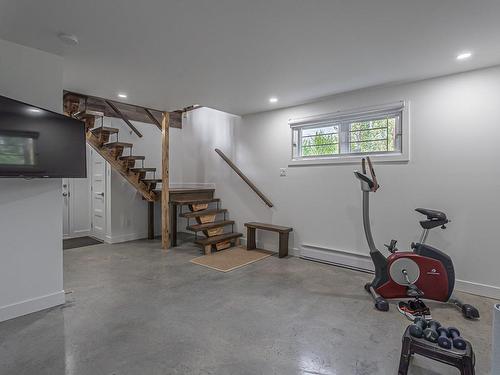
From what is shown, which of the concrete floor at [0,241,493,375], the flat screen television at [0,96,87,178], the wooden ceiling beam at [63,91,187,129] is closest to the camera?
the concrete floor at [0,241,493,375]

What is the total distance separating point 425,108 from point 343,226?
171 centimetres

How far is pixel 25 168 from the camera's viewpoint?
214 cm

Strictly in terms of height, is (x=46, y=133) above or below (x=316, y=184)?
above

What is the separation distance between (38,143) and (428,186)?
12.6ft

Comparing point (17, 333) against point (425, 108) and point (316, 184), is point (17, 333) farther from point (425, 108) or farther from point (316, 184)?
point (425, 108)

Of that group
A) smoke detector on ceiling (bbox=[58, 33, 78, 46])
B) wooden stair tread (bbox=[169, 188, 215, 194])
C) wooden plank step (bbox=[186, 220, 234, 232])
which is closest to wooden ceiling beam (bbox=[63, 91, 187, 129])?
wooden stair tread (bbox=[169, 188, 215, 194])

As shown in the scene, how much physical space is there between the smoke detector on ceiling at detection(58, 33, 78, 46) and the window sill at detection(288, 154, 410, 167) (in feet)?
9.81

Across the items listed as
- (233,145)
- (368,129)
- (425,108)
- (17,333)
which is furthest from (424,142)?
(17,333)

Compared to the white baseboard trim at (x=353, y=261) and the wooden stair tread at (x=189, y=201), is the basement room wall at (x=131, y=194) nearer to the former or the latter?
the wooden stair tread at (x=189, y=201)

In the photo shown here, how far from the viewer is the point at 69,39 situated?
220 cm

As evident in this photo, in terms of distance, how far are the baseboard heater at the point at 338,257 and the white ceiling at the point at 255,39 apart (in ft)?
7.15

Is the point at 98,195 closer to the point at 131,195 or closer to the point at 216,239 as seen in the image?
the point at 131,195

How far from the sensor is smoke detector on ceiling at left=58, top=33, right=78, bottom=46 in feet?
Result: 7.08

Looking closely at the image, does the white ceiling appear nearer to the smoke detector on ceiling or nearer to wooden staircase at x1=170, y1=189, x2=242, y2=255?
the smoke detector on ceiling
